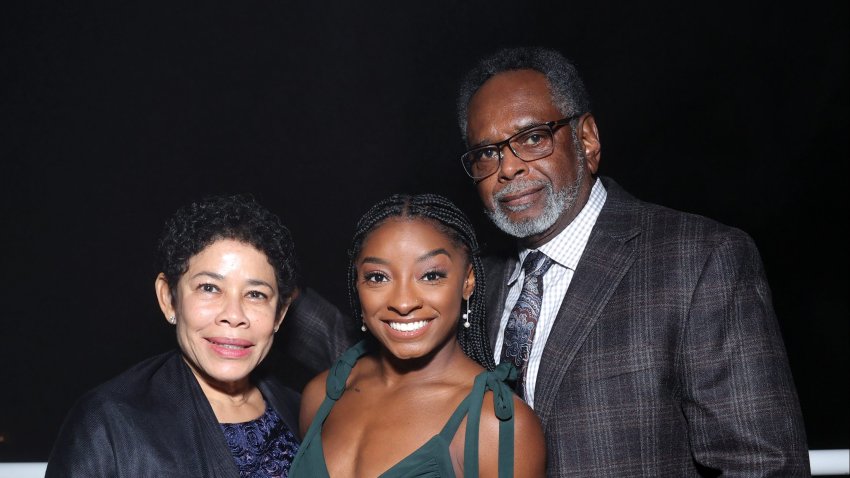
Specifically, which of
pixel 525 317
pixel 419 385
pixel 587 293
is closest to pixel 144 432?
pixel 419 385

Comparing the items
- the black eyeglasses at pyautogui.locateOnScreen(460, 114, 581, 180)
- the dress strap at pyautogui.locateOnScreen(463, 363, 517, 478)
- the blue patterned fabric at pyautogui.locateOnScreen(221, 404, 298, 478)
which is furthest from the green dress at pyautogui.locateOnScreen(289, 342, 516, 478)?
the black eyeglasses at pyautogui.locateOnScreen(460, 114, 581, 180)

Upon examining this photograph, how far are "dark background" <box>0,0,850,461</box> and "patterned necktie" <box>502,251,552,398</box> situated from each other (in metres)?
1.13

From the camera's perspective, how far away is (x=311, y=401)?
6.89 feet

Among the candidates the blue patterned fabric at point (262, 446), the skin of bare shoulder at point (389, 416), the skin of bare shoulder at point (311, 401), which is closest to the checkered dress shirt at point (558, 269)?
the skin of bare shoulder at point (389, 416)

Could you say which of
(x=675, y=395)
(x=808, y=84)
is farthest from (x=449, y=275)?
(x=808, y=84)

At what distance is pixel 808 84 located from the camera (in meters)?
3.92

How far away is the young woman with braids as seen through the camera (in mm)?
1771

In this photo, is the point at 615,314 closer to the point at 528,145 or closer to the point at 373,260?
the point at 528,145

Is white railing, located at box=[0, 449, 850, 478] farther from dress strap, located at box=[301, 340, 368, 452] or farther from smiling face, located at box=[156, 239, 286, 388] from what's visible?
dress strap, located at box=[301, 340, 368, 452]

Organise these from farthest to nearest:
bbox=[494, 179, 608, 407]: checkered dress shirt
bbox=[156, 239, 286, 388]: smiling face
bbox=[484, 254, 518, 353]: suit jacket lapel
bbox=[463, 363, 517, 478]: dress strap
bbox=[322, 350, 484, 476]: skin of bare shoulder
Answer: bbox=[484, 254, 518, 353]: suit jacket lapel
bbox=[494, 179, 608, 407]: checkered dress shirt
bbox=[156, 239, 286, 388]: smiling face
bbox=[322, 350, 484, 476]: skin of bare shoulder
bbox=[463, 363, 517, 478]: dress strap

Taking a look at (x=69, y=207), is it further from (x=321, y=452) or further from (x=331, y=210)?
(x=321, y=452)

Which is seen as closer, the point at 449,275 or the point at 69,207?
the point at 449,275

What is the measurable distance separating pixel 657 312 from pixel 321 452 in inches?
36.3

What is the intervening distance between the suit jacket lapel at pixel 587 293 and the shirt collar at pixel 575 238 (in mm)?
70
